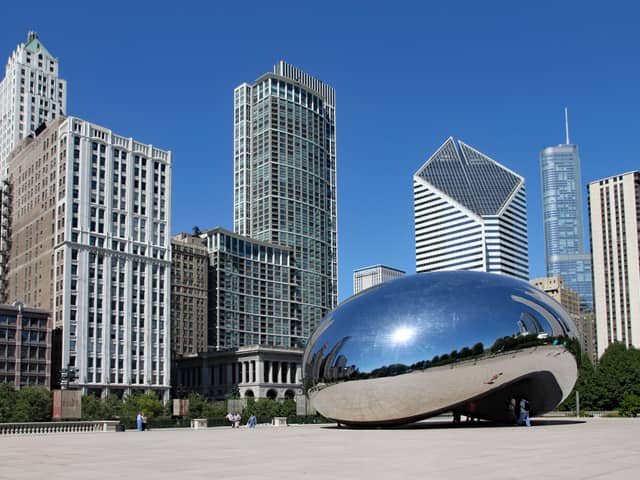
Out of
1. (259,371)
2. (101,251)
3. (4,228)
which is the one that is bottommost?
(259,371)

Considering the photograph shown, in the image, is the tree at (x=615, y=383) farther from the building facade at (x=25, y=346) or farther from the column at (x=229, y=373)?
the column at (x=229, y=373)

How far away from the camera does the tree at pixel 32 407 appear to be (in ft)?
270

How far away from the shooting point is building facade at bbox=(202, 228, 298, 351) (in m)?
181

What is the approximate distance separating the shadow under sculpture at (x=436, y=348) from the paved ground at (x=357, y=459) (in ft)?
12.8

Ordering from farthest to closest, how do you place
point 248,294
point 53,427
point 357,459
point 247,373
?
1. point 248,294
2. point 247,373
3. point 53,427
4. point 357,459

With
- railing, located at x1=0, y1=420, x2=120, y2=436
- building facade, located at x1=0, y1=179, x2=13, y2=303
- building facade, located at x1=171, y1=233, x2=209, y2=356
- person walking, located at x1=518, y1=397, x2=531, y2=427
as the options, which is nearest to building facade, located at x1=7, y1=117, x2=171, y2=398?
building facade, located at x1=0, y1=179, x2=13, y2=303

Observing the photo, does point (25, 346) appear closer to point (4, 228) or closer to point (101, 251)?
point (101, 251)

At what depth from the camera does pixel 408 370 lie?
30.9 m

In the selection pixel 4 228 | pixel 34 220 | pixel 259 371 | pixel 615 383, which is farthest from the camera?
pixel 4 228

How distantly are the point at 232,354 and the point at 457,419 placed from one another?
123 meters

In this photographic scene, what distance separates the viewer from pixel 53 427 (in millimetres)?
42469

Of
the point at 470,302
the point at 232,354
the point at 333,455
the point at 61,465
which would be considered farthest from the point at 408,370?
the point at 232,354

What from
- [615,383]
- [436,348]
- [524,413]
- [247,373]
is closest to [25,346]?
[247,373]

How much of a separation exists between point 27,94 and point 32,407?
111657mm
